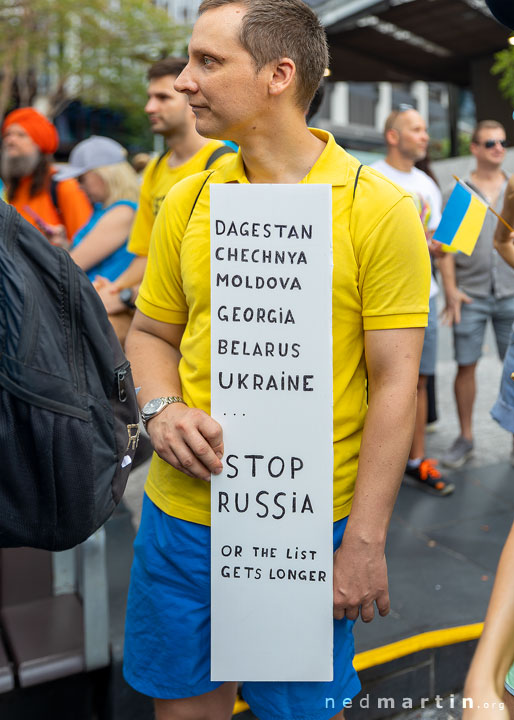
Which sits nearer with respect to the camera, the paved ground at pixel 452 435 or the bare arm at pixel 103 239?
the paved ground at pixel 452 435

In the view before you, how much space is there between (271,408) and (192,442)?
180 millimetres

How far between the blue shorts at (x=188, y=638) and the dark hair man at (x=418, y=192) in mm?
2591

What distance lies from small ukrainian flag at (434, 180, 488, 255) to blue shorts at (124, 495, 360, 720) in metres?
1.18

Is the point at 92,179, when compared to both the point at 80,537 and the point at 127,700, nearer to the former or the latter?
the point at 127,700

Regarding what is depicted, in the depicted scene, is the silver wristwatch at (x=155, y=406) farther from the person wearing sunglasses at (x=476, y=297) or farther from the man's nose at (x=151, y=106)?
the person wearing sunglasses at (x=476, y=297)

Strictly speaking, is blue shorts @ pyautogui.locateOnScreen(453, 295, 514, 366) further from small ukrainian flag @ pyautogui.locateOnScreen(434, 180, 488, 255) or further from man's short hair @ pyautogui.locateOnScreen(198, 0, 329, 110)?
man's short hair @ pyautogui.locateOnScreen(198, 0, 329, 110)

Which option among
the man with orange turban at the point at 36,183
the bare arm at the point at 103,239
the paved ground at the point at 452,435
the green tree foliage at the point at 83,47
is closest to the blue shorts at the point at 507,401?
the paved ground at the point at 452,435

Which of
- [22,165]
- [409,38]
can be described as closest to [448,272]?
[22,165]

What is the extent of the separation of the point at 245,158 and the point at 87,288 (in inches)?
20.8

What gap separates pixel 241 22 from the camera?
153 centimetres

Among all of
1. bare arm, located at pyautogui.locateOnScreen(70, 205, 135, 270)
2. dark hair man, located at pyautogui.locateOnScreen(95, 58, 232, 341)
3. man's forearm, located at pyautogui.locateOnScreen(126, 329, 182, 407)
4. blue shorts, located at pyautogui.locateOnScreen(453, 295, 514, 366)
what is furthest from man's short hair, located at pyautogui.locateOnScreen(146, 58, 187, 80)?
blue shorts, located at pyautogui.locateOnScreen(453, 295, 514, 366)

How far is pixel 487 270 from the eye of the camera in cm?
467

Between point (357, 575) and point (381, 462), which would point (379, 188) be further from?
point (357, 575)

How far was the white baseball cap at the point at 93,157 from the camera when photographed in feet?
13.5
